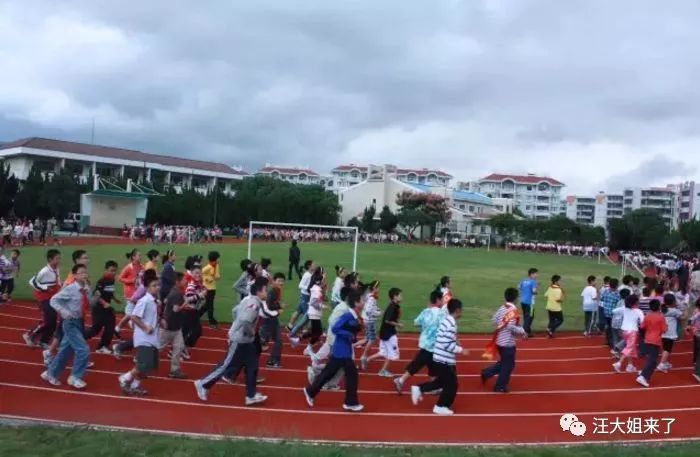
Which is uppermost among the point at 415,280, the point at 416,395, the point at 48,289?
the point at 48,289

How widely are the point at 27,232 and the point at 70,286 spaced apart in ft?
99.6

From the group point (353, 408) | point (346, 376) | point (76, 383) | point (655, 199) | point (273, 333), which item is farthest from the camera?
point (655, 199)

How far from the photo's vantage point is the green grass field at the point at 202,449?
5883 mm

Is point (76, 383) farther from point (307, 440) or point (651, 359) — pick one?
point (651, 359)

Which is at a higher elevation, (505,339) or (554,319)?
(505,339)

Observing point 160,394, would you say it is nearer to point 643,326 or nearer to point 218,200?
point 643,326

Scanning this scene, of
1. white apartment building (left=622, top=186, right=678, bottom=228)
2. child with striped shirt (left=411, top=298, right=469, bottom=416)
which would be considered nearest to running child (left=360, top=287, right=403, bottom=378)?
child with striped shirt (left=411, top=298, right=469, bottom=416)

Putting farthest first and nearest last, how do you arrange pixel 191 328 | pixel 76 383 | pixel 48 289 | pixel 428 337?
pixel 191 328, pixel 48 289, pixel 428 337, pixel 76 383

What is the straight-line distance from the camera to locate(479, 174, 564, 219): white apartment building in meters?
120

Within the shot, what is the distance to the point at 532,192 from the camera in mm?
121000

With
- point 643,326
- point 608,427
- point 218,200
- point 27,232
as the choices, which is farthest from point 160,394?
point 218,200

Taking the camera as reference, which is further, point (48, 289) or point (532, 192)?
point (532, 192)

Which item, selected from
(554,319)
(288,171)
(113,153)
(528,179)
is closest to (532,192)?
(528,179)

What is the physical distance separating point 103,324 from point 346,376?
4.69m
